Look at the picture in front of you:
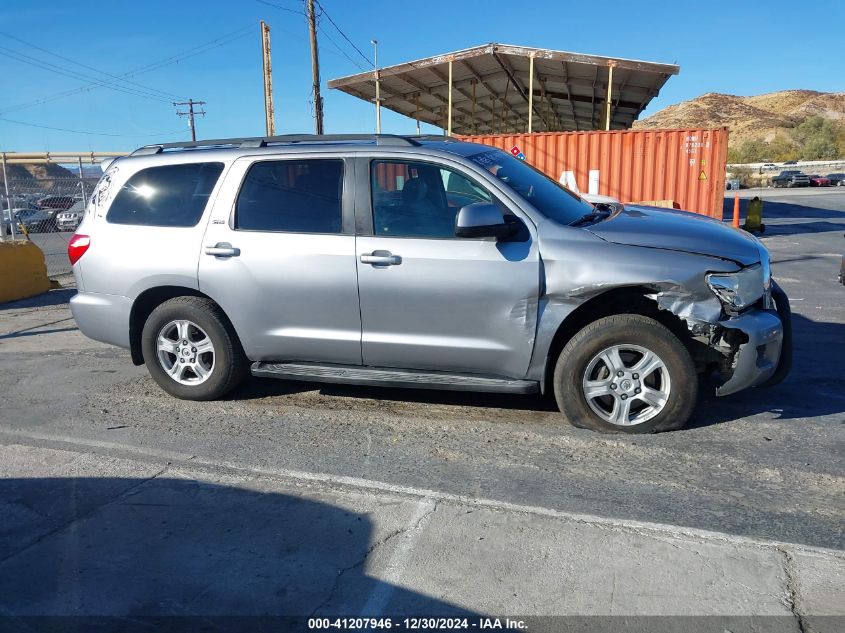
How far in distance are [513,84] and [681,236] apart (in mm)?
19430

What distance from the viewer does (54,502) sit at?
3.87 m

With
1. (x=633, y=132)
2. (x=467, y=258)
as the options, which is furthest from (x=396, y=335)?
(x=633, y=132)

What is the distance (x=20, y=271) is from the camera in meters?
10.7

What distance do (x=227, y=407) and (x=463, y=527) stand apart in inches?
102

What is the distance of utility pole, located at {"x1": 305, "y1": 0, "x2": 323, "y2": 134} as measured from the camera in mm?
22125

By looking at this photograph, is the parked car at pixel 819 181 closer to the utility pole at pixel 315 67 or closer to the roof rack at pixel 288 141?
the utility pole at pixel 315 67

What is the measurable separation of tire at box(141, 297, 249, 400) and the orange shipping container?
1260 cm

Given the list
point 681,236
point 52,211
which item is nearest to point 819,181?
point 52,211

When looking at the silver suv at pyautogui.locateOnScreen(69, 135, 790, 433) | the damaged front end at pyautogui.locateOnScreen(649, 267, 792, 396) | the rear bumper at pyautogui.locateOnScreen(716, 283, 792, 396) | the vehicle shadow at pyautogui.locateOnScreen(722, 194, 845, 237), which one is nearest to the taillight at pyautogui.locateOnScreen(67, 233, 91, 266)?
the silver suv at pyautogui.locateOnScreen(69, 135, 790, 433)

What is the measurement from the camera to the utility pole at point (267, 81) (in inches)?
877

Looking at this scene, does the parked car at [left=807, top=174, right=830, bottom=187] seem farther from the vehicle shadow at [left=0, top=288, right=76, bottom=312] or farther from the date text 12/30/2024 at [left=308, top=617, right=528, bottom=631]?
the date text 12/30/2024 at [left=308, top=617, right=528, bottom=631]

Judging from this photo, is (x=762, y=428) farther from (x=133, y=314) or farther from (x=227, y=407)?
(x=133, y=314)

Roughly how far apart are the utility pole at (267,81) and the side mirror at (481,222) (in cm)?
1920

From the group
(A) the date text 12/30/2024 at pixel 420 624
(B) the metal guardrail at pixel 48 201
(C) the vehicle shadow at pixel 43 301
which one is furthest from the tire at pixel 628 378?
(B) the metal guardrail at pixel 48 201
